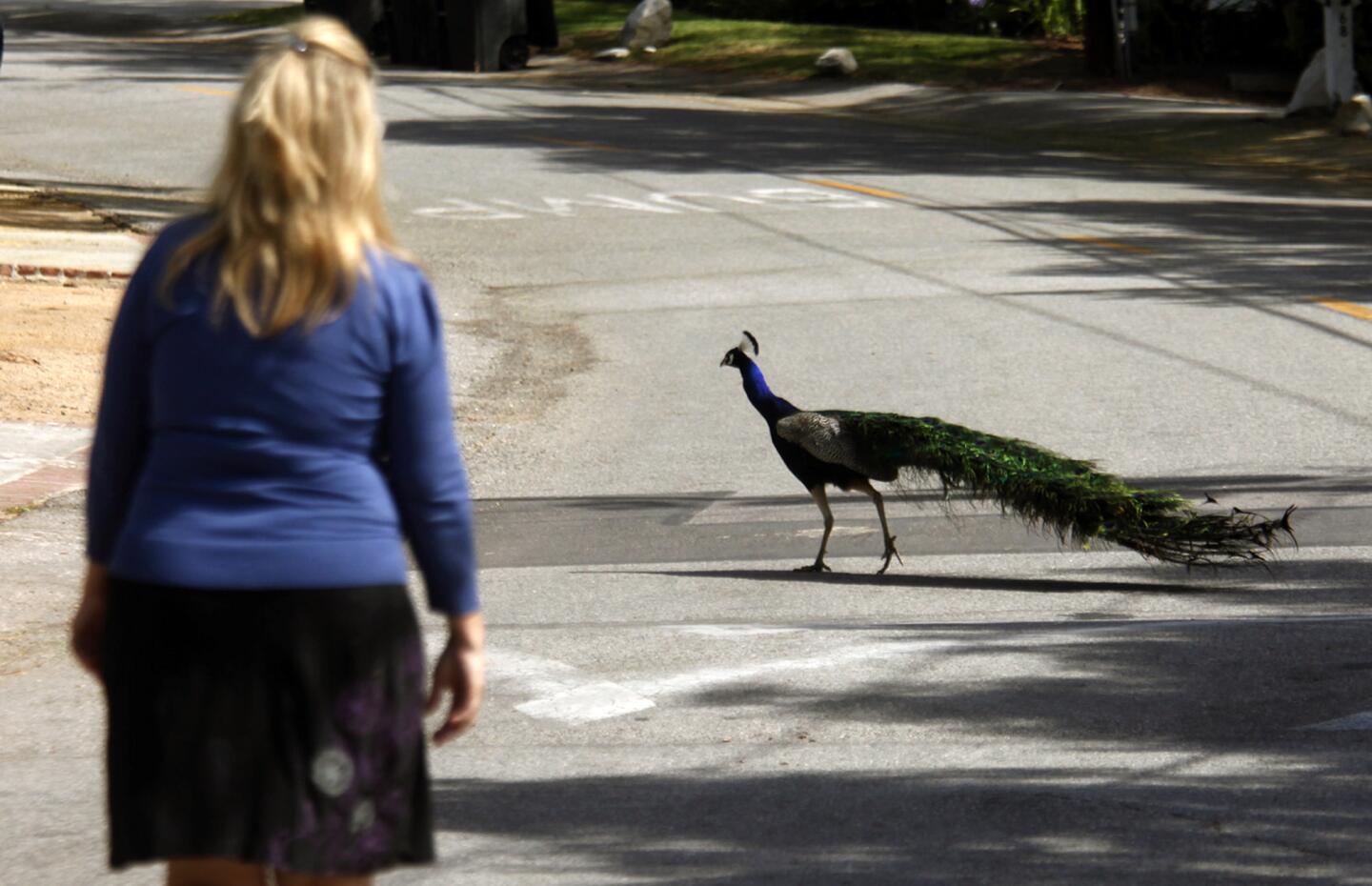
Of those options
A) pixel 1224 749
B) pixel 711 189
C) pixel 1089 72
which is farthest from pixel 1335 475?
pixel 1089 72

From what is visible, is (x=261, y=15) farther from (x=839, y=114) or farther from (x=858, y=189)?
(x=858, y=189)

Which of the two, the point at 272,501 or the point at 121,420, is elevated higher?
the point at 121,420

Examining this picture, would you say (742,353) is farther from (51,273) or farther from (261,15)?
(261,15)

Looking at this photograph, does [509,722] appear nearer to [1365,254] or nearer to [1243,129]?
[1365,254]

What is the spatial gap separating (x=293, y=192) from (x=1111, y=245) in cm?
1537

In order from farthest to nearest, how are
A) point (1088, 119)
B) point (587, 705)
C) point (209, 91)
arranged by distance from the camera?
point (209, 91) < point (1088, 119) < point (587, 705)

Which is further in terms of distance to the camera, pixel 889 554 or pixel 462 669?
pixel 889 554

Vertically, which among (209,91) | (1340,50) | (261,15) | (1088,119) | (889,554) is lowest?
(889,554)

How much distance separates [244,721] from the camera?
2.96m

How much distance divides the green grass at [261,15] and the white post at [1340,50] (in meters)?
25.3

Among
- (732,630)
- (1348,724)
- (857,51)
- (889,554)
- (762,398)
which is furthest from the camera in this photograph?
(857,51)

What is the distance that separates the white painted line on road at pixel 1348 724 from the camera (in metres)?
5.57

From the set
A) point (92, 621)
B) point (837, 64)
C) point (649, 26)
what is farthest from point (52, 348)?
point (649, 26)

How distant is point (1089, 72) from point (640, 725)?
97.1 ft
